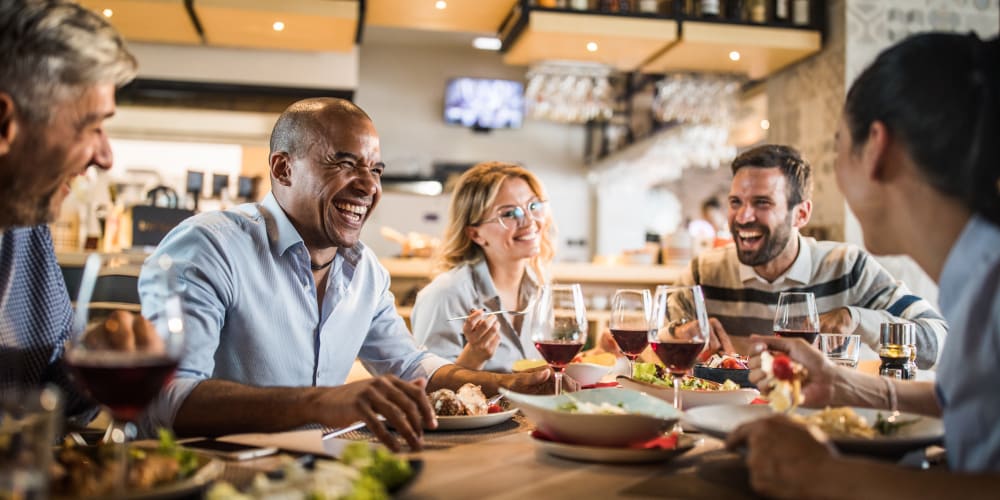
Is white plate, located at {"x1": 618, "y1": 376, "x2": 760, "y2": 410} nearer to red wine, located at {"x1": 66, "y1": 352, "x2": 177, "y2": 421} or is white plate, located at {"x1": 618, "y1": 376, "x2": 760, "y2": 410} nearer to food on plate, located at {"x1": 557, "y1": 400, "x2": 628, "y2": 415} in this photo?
food on plate, located at {"x1": 557, "y1": 400, "x2": 628, "y2": 415}

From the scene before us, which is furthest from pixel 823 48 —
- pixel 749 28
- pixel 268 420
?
pixel 268 420

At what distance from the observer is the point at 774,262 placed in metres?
2.94

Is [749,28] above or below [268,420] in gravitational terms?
above

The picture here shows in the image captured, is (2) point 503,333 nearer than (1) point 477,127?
Yes

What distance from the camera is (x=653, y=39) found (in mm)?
4438

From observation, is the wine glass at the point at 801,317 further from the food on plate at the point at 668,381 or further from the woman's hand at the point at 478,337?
the woman's hand at the point at 478,337

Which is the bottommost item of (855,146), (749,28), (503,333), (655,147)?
(503,333)

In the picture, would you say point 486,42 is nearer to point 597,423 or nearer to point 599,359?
point 599,359

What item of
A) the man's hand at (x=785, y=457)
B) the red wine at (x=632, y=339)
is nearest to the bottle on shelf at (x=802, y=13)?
the red wine at (x=632, y=339)

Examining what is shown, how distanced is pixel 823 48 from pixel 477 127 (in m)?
4.47

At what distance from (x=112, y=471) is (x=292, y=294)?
106 centimetres

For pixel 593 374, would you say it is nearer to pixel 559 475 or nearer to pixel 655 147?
pixel 559 475

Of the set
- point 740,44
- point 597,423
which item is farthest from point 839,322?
point 740,44

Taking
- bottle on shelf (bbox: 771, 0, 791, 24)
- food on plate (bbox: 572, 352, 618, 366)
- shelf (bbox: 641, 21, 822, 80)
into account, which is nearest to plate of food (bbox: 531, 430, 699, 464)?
food on plate (bbox: 572, 352, 618, 366)
